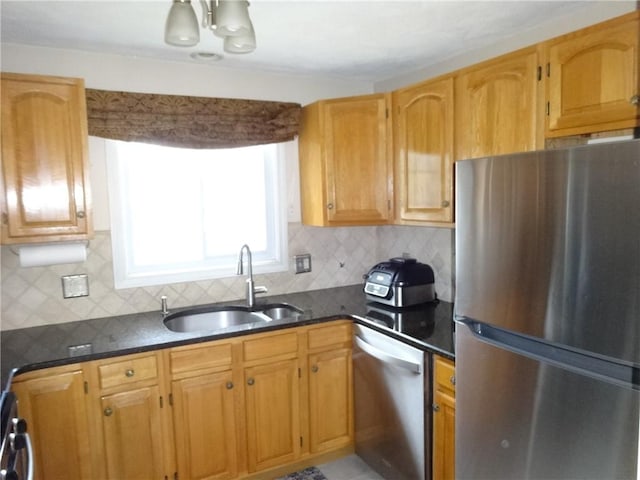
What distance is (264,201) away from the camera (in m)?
2.96

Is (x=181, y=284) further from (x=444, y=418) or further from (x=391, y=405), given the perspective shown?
(x=444, y=418)

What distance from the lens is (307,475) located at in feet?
8.09

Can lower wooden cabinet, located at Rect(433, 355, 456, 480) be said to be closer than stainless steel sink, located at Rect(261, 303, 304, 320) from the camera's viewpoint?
Yes

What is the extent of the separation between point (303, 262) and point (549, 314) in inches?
73.3

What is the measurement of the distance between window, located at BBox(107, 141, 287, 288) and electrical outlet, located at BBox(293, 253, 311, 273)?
3.4 inches

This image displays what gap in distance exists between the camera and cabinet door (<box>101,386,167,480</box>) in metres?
1.99

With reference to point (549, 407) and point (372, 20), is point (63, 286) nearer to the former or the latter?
point (372, 20)

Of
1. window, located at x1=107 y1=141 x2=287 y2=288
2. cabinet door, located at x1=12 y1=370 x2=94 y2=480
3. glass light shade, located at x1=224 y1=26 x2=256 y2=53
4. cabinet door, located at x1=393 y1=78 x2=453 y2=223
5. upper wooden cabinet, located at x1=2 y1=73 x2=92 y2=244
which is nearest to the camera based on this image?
glass light shade, located at x1=224 y1=26 x2=256 y2=53

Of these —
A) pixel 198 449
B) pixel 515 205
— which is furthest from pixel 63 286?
pixel 515 205

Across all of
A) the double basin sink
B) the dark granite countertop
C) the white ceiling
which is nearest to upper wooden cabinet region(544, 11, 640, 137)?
the white ceiling

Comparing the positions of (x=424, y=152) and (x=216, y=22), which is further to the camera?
(x=424, y=152)

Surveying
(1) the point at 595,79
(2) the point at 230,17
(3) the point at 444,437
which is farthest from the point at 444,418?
(2) the point at 230,17

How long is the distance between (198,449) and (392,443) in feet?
3.07

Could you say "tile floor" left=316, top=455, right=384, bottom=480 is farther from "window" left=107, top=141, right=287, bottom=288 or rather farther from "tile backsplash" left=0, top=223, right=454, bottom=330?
"window" left=107, top=141, right=287, bottom=288
